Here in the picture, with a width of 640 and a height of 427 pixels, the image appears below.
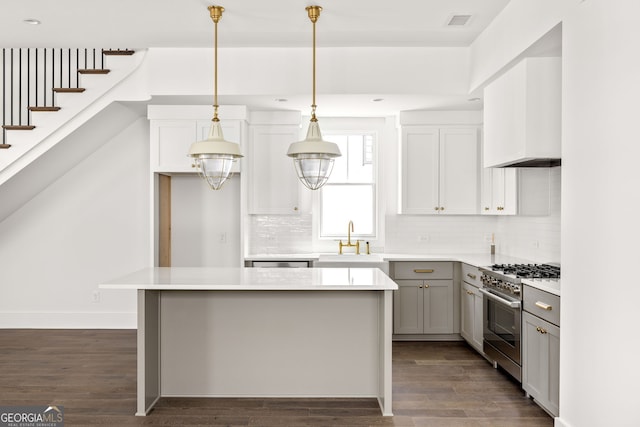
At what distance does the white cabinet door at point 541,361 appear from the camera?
3.28 m

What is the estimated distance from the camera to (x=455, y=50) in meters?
4.97

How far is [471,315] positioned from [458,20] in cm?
280

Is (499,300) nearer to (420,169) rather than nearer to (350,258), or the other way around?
(350,258)

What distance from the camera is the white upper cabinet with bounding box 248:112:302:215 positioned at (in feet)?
18.7

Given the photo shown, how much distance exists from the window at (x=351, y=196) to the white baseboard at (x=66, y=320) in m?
2.62

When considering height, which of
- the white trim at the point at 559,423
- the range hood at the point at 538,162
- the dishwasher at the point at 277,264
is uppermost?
the range hood at the point at 538,162

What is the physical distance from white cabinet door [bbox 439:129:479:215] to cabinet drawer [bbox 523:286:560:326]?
6.95 ft

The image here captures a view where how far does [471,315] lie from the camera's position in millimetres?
5023

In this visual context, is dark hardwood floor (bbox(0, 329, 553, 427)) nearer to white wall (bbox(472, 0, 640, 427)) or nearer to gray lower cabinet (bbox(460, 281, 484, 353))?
gray lower cabinet (bbox(460, 281, 484, 353))

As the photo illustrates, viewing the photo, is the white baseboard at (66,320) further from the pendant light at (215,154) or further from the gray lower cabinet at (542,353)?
the gray lower cabinet at (542,353)

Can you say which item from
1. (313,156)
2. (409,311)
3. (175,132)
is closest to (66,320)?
(175,132)

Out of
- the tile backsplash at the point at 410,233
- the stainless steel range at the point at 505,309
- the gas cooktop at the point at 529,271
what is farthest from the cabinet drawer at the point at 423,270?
the gas cooktop at the point at 529,271

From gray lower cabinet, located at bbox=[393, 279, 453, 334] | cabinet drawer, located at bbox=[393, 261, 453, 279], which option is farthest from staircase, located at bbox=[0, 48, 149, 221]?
gray lower cabinet, located at bbox=[393, 279, 453, 334]

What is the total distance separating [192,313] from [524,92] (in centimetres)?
299
